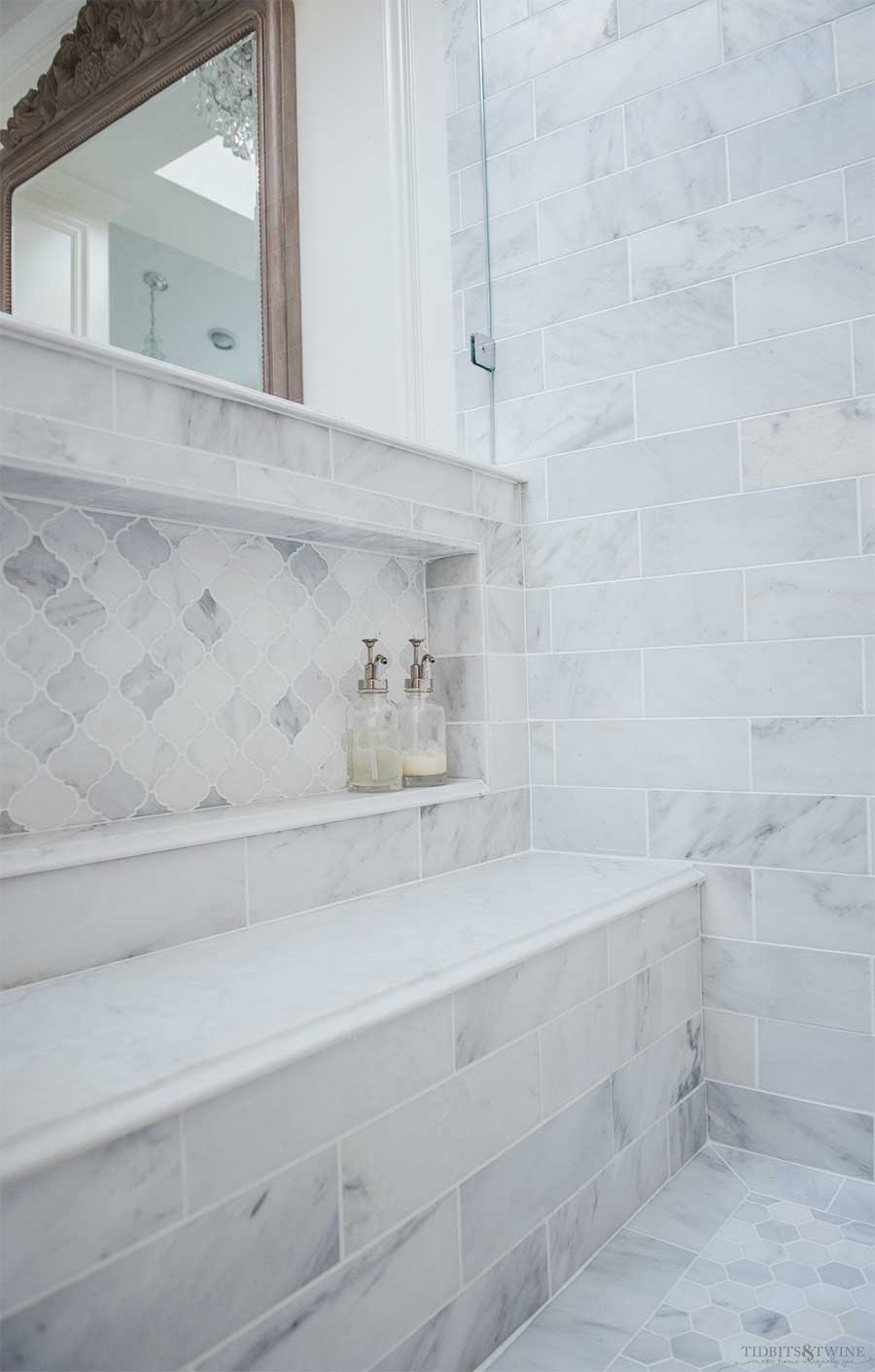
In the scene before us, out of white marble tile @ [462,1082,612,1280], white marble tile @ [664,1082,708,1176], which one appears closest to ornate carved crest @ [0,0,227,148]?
white marble tile @ [462,1082,612,1280]

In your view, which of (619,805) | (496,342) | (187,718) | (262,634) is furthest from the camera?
(496,342)

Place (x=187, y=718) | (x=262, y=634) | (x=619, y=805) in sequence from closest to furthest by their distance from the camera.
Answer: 1. (x=187, y=718)
2. (x=262, y=634)
3. (x=619, y=805)

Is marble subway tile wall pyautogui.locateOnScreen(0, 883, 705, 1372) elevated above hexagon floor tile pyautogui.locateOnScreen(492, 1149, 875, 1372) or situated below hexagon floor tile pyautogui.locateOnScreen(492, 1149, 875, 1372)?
above

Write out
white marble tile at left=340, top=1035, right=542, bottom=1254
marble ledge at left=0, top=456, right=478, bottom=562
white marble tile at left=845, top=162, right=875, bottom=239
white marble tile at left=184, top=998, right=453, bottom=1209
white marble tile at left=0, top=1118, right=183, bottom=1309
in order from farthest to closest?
white marble tile at left=845, top=162, right=875, bottom=239
marble ledge at left=0, top=456, right=478, bottom=562
white marble tile at left=340, top=1035, right=542, bottom=1254
white marble tile at left=184, top=998, right=453, bottom=1209
white marble tile at left=0, top=1118, right=183, bottom=1309

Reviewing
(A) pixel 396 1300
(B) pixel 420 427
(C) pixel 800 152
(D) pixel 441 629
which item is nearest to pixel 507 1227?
(A) pixel 396 1300

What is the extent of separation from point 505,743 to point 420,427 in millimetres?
671

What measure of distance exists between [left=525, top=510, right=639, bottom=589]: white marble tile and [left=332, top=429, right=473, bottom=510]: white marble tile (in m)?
0.18

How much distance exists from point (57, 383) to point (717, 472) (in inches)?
41.6

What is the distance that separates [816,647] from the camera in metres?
1.52

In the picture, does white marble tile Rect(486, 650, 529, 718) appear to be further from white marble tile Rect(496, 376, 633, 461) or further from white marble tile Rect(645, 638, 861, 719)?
white marble tile Rect(496, 376, 633, 461)

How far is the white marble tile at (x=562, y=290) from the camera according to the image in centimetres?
176

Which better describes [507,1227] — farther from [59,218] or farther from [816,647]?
[59,218]

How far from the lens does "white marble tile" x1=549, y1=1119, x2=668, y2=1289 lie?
122 cm

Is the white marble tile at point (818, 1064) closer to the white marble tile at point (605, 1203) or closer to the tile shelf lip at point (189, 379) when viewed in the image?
the white marble tile at point (605, 1203)
